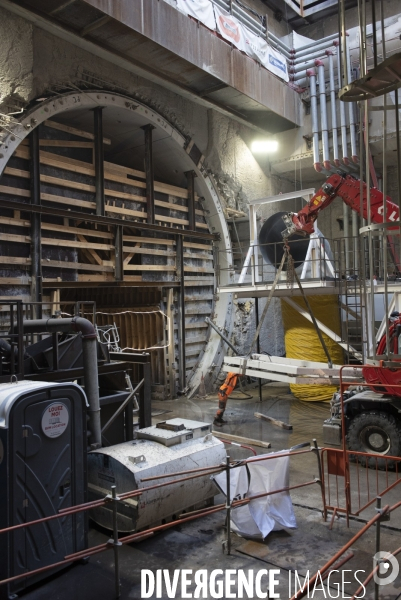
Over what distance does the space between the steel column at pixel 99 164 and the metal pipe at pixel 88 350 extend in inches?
213

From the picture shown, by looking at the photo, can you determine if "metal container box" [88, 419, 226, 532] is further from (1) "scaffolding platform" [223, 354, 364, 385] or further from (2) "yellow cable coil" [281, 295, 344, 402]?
(2) "yellow cable coil" [281, 295, 344, 402]

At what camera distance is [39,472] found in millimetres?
4410

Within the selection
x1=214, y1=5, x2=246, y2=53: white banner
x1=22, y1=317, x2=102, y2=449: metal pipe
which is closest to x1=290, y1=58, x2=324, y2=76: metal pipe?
x1=214, y1=5, x2=246, y2=53: white banner

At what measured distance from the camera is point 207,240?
1433cm

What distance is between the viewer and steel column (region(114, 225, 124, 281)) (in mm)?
11133

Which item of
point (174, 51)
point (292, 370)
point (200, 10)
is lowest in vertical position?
point (292, 370)

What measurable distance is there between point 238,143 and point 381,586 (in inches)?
514

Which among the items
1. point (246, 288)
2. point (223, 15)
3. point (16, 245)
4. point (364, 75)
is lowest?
point (246, 288)

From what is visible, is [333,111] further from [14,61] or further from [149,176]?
[14,61]

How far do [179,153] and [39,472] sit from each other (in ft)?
34.6

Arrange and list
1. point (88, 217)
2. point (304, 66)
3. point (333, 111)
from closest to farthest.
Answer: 1. point (88, 217)
2. point (333, 111)
3. point (304, 66)

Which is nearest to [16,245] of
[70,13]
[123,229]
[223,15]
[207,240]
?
[123,229]

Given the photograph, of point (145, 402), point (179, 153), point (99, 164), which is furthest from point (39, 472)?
point (179, 153)

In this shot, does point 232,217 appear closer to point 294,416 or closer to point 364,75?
point 294,416
